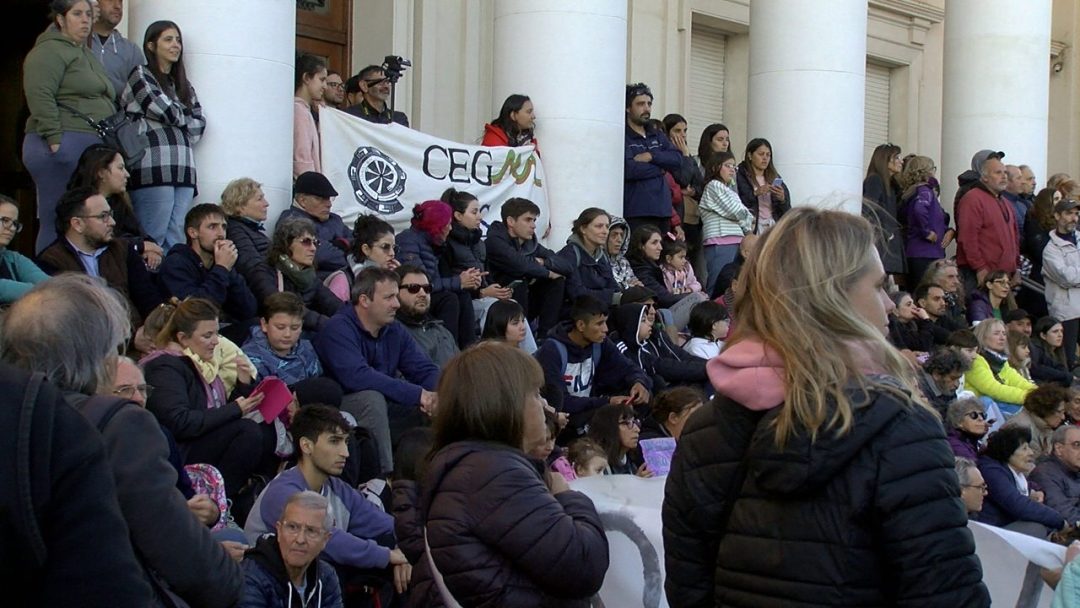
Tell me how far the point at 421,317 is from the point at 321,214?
1.12 m

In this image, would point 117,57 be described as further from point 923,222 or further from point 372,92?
point 923,222

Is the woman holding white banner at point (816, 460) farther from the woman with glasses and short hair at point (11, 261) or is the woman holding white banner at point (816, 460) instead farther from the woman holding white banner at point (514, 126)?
the woman holding white banner at point (514, 126)

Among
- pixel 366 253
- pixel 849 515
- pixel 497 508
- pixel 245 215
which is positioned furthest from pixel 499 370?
pixel 366 253

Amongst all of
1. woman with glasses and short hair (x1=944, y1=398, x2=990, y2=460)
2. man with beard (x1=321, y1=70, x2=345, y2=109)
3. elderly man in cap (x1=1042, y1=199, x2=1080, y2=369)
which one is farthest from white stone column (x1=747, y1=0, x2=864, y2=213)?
man with beard (x1=321, y1=70, x2=345, y2=109)

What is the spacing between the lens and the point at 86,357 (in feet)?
10.1

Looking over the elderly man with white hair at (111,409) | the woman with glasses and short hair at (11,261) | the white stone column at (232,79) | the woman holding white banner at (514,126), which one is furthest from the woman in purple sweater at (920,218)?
the elderly man with white hair at (111,409)

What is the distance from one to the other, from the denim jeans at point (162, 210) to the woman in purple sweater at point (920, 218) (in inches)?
313

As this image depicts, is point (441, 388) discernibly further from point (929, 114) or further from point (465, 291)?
point (929, 114)

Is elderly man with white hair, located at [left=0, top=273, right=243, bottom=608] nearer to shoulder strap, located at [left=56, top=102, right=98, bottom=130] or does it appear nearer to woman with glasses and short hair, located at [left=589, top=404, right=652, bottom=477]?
woman with glasses and short hair, located at [left=589, top=404, right=652, bottom=477]

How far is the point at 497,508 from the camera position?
143 inches

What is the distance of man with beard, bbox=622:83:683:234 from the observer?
497 inches

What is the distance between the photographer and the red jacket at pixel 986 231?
1470cm

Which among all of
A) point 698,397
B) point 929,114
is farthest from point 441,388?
point 929,114

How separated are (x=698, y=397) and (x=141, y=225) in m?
3.28
